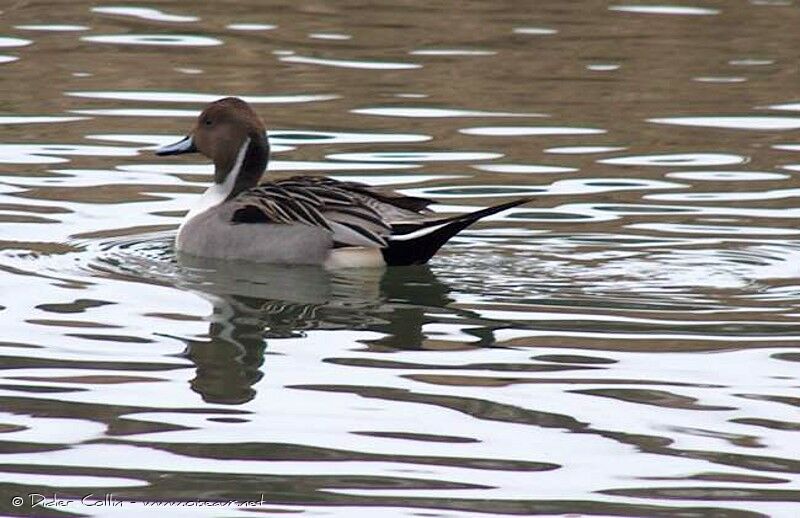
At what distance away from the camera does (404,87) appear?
14211mm

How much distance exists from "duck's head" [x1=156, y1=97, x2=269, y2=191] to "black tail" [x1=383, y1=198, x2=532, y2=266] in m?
1.19

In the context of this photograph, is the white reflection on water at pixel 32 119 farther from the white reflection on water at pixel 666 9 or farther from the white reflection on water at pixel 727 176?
the white reflection on water at pixel 666 9

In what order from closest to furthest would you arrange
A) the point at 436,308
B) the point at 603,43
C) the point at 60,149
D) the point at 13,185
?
the point at 436,308, the point at 13,185, the point at 60,149, the point at 603,43

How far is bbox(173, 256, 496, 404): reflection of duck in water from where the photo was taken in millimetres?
7641

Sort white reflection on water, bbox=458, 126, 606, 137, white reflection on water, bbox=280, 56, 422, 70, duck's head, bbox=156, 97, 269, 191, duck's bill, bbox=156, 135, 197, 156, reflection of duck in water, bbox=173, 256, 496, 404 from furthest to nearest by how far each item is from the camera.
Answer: white reflection on water, bbox=280, 56, 422, 70 → white reflection on water, bbox=458, 126, 606, 137 → duck's bill, bbox=156, 135, 197, 156 → duck's head, bbox=156, 97, 269, 191 → reflection of duck in water, bbox=173, 256, 496, 404

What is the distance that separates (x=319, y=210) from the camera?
9945mm

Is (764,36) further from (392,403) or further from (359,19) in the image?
(392,403)

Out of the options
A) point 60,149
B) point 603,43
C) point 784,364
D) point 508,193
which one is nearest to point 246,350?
point 784,364

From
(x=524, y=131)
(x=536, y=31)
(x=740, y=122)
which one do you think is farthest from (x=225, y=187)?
(x=536, y=31)

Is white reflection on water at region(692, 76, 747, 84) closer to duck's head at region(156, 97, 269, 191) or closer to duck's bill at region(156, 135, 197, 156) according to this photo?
duck's head at region(156, 97, 269, 191)

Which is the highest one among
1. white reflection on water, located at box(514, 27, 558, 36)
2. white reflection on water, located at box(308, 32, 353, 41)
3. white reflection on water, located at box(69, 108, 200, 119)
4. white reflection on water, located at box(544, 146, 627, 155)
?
white reflection on water, located at box(514, 27, 558, 36)

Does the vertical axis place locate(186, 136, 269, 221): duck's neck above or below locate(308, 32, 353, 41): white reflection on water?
below

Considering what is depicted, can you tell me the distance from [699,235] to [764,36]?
20.2 feet

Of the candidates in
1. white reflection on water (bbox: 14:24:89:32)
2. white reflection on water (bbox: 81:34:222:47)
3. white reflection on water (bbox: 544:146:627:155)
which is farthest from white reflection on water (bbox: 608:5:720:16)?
white reflection on water (bbox: 544:146:627:155)
